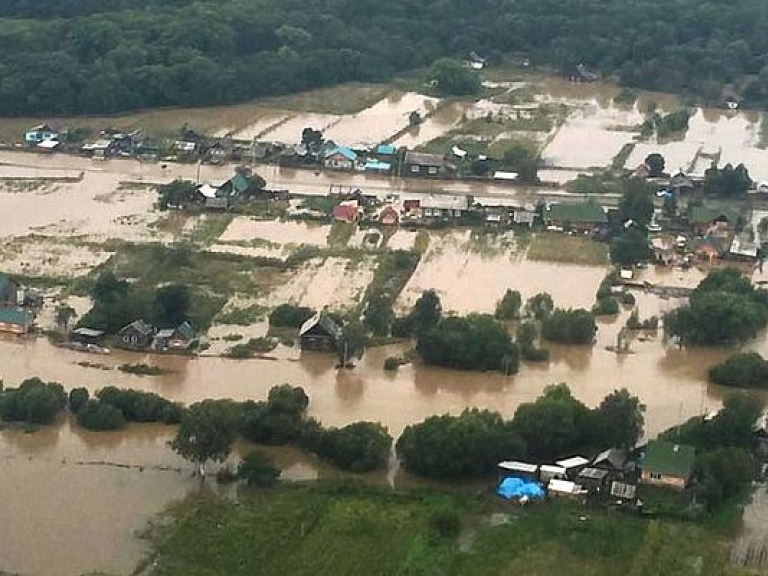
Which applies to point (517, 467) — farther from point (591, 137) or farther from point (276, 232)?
point (591, 137)

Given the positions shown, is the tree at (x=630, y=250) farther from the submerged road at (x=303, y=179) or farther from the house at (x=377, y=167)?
the house at (x=377, y=167)

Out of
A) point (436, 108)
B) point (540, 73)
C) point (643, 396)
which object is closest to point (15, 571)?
point (643, 396)

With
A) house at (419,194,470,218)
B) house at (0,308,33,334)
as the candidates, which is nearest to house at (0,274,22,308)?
house at (0,308,33,334)

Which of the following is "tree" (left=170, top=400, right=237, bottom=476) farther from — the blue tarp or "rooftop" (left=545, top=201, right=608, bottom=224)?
"rooftop" (left=545, top=201, right=608, bottom=224)

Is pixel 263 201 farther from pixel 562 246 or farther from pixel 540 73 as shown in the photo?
pixel 540 73

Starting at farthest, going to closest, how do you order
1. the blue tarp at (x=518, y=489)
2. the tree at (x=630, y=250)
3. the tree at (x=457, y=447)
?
the tree at (x=630, y=250), the tree at (x=457, y=447), the blue tarp at (x=518, y=489)

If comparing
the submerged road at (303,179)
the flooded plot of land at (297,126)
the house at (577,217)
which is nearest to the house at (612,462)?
the house at (577,217)

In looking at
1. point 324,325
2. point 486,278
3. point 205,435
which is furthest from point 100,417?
point 486,278
